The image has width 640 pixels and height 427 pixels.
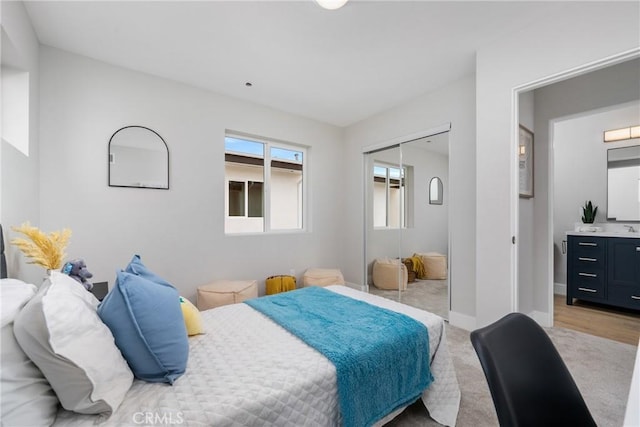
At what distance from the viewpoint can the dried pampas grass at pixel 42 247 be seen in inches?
58.0

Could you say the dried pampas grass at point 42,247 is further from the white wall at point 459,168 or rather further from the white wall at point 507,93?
the white wall at point 459,168

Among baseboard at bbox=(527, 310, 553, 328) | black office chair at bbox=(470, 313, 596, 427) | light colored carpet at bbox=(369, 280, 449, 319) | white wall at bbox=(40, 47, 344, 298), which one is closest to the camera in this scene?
black office chair at bbox=(470, 313, 596, 427)

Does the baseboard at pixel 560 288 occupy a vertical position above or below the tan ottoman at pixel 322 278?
below

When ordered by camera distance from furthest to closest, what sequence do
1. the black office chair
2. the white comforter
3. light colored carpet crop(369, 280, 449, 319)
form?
light colored carpet crop(369, 280, 449, 319), the white comforter, the black office chair

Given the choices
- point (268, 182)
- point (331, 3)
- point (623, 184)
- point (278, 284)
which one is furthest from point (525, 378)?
point (623, 184)

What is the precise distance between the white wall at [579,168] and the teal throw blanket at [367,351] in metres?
3.73

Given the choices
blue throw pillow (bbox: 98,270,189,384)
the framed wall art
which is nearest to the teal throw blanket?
blue throw pillow (bbox: 98,270,189,384)

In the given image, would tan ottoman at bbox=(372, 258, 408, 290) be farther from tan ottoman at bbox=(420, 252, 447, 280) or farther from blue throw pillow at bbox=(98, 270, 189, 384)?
blue throw pillow at bbox=(98, 270, 189, 384)

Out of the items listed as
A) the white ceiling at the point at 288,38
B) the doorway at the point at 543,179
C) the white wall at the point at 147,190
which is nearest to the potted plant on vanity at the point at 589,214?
the doorway at the point at 543,179

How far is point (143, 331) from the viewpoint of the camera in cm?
108

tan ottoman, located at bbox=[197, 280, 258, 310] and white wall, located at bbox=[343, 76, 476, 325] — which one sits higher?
white wall, located at bbox=[343, 76, 476, 325]

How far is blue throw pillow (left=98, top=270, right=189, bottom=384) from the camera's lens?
1059mm

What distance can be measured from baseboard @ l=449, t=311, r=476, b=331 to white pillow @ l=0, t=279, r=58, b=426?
3.16 m

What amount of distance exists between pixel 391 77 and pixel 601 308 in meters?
3.77
